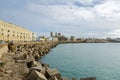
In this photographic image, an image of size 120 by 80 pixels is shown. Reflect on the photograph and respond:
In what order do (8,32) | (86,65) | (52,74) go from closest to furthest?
(52,74), (86,65), (8,32)

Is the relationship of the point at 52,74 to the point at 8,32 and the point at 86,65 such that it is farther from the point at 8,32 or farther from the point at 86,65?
the point at 8,32

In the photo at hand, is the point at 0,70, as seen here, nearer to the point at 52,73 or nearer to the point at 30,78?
the point at 30,78

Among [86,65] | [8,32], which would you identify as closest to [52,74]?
[86,65]

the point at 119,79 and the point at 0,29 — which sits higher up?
the point at 0,29

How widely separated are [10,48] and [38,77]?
1832cm

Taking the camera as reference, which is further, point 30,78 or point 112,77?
point 112,77

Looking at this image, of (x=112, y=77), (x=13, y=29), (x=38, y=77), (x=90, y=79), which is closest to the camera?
(x=38, y=77)

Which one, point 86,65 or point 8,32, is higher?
point 8,32

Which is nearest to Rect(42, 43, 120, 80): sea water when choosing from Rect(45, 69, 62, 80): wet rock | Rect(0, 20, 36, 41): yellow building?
Rect(45, 69, 62, 80): wet rock

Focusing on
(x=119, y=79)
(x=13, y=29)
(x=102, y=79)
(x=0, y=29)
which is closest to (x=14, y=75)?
(x=102, y=79)

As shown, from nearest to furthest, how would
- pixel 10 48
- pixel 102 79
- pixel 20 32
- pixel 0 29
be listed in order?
pixel 102 79 < pixel 10 48 < pixel 0 29 < pixel 20 32

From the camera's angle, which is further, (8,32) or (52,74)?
(8,32)

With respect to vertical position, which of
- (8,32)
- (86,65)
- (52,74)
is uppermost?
(8,32)

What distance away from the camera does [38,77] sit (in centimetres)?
966
